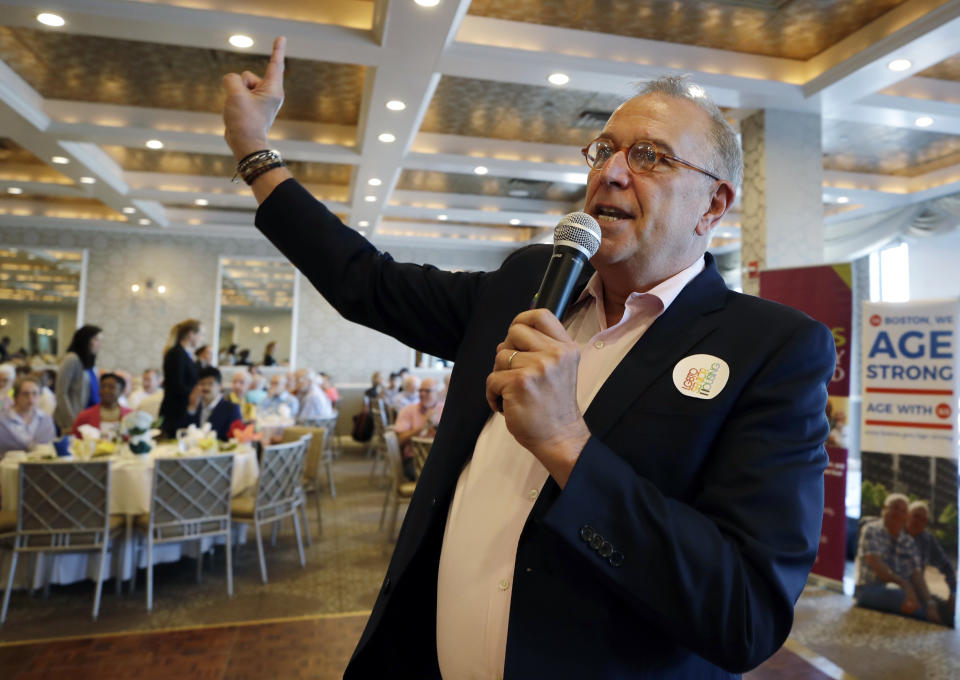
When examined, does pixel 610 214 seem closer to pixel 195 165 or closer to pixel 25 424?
pixel 25 424

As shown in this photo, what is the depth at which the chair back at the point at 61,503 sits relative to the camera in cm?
395

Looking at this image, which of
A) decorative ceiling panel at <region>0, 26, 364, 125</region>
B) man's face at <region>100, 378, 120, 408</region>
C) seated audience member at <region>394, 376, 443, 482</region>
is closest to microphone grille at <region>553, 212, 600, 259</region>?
seated audience member at <region>394, 376, 443, 482</region>

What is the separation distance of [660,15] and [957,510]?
392 cm

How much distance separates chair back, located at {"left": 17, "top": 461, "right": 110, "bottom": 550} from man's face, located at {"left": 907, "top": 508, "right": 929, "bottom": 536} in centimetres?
511

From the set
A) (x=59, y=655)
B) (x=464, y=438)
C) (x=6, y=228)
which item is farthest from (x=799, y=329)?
(x=6, y=228)

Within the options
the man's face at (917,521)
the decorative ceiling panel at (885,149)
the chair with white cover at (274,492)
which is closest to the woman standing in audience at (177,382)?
the chair with white cover at (274,492)

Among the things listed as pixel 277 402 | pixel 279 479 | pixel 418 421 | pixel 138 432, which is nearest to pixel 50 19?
pixel 138 432

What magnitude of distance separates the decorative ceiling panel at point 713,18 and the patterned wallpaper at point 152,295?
9265 mm

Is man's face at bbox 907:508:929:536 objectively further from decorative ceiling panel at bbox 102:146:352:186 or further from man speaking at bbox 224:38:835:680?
decorative ceiling panel at bbox 102:146:352:186

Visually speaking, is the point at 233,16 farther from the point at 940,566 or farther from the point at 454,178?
the point at 940,566

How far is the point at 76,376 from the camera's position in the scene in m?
6.76

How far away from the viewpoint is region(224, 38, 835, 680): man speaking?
73cm

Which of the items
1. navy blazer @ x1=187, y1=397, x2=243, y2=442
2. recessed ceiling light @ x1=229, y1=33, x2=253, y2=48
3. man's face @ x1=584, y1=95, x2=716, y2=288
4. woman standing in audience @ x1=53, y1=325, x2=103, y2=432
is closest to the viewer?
man's face @ x1=584, y1=95, x2=716, y2=288

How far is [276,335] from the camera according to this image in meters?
14.1
